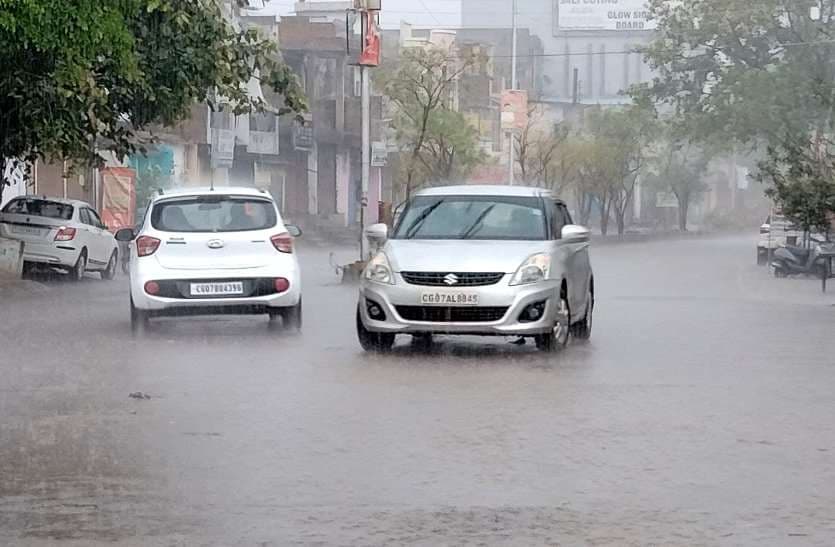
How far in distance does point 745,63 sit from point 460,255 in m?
45.3

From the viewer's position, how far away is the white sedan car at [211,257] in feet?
62.7

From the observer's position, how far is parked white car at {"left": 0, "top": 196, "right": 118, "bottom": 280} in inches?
1292

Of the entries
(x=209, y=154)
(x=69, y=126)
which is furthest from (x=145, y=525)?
(x=209, y=154)

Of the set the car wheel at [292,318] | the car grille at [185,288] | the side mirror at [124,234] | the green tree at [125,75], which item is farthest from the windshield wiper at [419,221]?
the green tree at [125,75]

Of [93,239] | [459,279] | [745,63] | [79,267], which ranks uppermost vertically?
[745,63]

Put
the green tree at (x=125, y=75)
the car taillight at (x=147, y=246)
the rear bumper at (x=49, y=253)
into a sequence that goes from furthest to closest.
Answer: the rear bumper at (x=49, y=253) < the green tree at (x=125, y=75) < the car taillight at (x=147, y=246)

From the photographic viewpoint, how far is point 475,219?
17.5 meters

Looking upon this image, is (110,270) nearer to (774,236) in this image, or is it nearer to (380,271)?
(774,236)

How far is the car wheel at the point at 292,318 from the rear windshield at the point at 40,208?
14.3 metres

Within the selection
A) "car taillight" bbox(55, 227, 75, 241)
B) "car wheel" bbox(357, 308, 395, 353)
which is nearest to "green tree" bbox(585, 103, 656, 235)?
"car taillight" bbox(55, 227, 75, 241)

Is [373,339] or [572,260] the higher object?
[572,260]

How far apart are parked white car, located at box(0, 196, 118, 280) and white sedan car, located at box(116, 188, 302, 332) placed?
13576 mm

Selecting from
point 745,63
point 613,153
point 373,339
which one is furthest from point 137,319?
point 613,153

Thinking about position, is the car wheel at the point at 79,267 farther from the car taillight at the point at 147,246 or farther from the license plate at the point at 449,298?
the license plate at the point at 449,298
